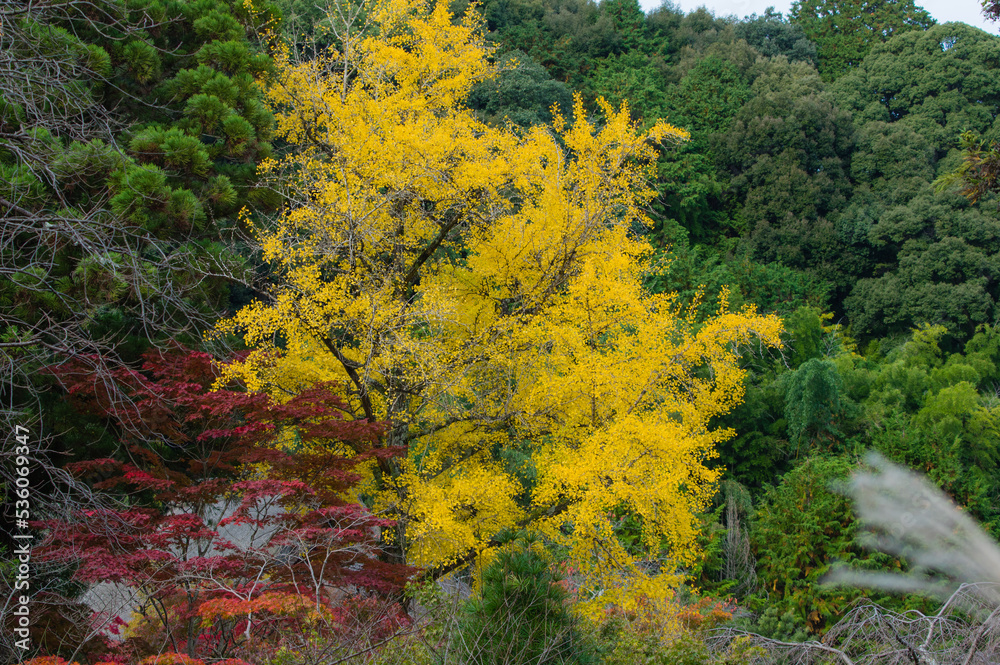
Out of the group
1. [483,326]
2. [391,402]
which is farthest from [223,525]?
[483,326]

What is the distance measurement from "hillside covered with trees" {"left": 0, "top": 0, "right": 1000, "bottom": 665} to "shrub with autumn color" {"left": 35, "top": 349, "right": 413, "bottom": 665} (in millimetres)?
50

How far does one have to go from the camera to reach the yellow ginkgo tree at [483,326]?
7340mm

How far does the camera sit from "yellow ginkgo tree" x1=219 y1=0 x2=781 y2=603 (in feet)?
24.1

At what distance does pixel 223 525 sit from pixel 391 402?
3.05 m

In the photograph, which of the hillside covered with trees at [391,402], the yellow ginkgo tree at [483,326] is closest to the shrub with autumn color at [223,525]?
the hillside covered with trees at [391,402]

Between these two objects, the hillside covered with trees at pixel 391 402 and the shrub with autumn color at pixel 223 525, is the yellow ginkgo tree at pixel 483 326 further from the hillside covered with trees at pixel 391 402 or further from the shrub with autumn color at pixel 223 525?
the shrub with autumn color at pixel 223 525

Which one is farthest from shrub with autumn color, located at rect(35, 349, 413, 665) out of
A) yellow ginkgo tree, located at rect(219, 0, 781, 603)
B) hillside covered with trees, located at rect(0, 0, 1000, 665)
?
yellow ginkgo tree, located at rect(219, 0, 781, 603)

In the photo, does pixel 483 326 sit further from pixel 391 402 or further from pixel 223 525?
pixel 223 525

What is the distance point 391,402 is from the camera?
8188 millimetres

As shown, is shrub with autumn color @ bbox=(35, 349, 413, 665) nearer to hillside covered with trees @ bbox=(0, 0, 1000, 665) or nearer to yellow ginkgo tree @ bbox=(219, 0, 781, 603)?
hillside covered with trees @ bbox=(0, 0, 1000, 665)

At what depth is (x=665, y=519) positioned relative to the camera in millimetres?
7133

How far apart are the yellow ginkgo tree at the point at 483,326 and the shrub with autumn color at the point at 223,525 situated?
667 millimetres

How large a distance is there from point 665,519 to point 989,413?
35.4 ft

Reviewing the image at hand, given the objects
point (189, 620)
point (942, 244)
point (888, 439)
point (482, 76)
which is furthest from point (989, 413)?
point (189, 620)
